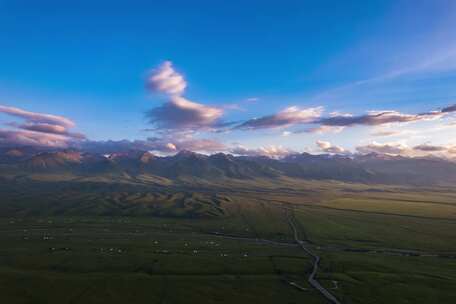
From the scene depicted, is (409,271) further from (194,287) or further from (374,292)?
(194,287)

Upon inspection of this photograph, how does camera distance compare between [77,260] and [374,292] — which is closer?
[374,292]

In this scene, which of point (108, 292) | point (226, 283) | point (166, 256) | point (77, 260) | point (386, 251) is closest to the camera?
point (108, 292)

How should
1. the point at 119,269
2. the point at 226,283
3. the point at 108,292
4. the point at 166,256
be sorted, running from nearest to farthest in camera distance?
the point at 108,292 → the point at 226,283 → the point at 119,269 → the point at 166,256

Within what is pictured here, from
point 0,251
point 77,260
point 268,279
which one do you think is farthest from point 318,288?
point 0,251

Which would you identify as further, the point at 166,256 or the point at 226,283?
the point at 166,256

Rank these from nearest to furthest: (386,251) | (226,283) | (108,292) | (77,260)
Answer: (108,292), (226,283), (77,260), (386,251)

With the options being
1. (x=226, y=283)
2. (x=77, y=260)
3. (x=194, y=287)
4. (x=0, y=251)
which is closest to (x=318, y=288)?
(x=226, y=283)

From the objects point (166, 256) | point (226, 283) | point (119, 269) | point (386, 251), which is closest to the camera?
point (226, 283)

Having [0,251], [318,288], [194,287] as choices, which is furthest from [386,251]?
[0,251]

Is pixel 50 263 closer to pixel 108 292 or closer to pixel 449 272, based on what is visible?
pixel 108 292
